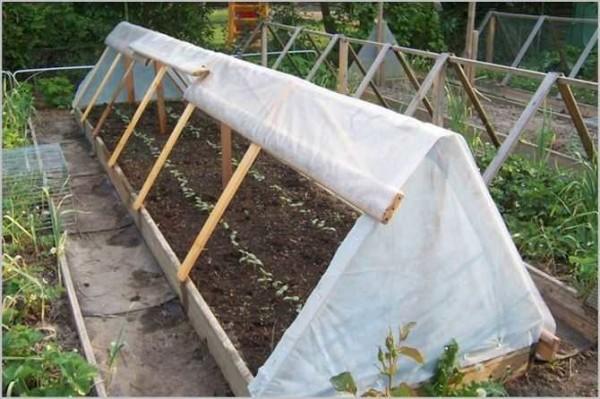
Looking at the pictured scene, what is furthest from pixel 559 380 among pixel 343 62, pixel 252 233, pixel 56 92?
pixel 56 92

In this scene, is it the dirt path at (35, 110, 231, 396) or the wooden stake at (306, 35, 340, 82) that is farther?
the wooden stake at (306, 35, 340, 82)

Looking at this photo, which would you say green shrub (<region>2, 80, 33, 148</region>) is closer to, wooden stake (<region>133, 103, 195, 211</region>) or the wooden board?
the wooden board

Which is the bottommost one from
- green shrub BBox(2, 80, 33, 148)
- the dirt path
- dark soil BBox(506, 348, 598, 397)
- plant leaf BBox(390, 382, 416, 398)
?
the dirt path

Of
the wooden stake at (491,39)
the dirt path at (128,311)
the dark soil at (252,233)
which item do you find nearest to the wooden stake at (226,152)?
the dark soil at (252,233)

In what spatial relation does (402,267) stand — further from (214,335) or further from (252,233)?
(252,233)

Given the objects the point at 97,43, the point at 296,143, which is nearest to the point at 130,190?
the point at 296,143

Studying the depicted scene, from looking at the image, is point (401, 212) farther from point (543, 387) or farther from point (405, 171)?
point (543, 387)

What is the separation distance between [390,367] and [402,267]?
1.33 ft

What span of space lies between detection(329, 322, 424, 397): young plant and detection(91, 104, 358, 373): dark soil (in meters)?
0.64

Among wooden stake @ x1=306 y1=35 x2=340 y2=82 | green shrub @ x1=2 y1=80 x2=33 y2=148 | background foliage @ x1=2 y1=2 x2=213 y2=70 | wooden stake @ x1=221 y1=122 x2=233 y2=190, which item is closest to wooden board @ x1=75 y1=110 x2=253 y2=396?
wooden stake @ x1=221 y1=122 x2=233 y2=190

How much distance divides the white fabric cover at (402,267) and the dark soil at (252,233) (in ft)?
1.80

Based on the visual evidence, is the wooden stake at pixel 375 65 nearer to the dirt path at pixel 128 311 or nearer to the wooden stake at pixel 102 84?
the dirt path at pixel 128 311

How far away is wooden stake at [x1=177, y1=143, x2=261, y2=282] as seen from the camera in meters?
3.56

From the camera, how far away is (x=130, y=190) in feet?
17.1
